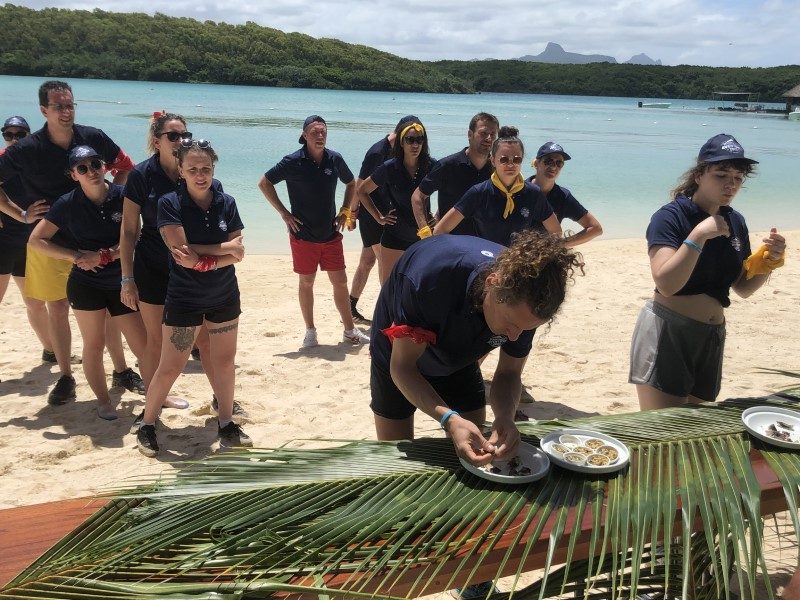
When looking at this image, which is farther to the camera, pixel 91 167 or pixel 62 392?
pixel 62 392

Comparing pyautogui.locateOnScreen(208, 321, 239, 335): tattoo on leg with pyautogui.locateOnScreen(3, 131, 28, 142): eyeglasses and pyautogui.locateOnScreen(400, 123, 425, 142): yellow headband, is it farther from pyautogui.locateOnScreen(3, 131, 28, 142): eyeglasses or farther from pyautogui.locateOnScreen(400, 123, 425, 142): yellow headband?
pyautogui.locateOnScreen(3, 131, 28, 142): eyeglasses

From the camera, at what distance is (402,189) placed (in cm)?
596

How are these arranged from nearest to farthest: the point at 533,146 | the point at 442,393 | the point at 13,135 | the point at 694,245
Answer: the point at 442,393
the point at 694,245
the point at 13,135
the point at 533,146

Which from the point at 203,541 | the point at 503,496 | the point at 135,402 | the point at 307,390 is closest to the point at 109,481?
the point at 135,402

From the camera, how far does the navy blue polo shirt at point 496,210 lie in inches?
169

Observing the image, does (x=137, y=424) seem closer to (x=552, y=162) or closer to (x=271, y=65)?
(x=552, y=162)

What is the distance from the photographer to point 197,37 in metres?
73.4

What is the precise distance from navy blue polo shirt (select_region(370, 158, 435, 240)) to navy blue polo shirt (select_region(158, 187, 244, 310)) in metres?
2.15

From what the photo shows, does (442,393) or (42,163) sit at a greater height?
(42,163)

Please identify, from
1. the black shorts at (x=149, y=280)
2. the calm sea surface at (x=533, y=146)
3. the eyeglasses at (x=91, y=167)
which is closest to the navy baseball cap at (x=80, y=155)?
the eyeglasses at (x=91, y=167)

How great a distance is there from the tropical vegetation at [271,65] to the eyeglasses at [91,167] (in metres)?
64.1

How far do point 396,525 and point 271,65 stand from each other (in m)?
80.8

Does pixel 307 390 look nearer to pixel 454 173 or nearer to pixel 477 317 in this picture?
pixel 454 173

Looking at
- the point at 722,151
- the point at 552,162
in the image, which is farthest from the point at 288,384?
the point at 722,151
